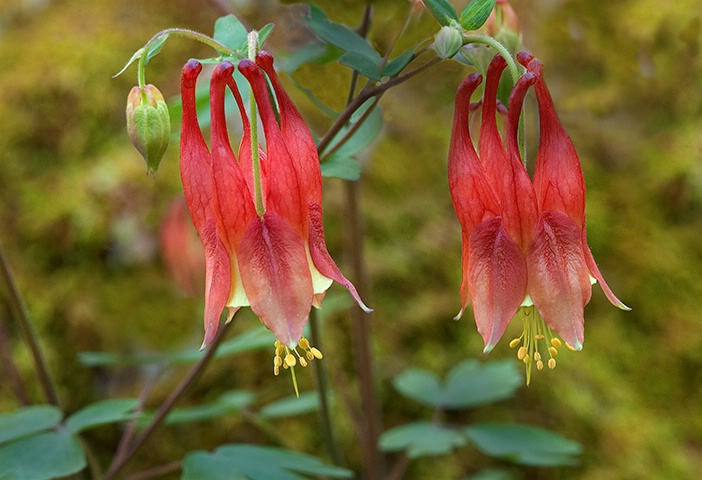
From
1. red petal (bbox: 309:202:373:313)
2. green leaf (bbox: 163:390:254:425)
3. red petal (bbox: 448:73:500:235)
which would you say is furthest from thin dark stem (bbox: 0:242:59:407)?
red petal (bbox: 448:73:500:235)

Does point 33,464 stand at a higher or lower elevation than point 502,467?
higher

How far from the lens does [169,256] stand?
54.8 inches

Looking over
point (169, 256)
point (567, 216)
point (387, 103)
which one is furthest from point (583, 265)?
point (169, 256)

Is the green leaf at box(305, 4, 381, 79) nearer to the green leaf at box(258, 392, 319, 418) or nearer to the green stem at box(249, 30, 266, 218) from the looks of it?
the green stem at box(249, 30, 266, 218)

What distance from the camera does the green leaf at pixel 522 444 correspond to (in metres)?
1.10

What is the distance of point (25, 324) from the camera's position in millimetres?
895

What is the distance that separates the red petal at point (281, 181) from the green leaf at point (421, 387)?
71 cm

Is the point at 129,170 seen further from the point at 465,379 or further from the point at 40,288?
the point at 465,379

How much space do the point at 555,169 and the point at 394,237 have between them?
1063 mm

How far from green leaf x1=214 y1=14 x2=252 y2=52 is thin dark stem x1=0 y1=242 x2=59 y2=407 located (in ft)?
1.18

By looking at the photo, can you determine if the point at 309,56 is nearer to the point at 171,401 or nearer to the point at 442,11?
the point at 442,11

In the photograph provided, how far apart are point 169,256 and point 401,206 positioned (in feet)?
1.95

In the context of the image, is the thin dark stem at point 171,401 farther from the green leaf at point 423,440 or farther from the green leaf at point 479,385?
the green leaf at point 479,385

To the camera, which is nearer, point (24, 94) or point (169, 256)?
point (169, 256)
